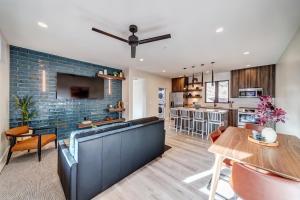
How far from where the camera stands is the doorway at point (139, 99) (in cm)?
652

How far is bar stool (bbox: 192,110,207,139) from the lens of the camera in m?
4.64

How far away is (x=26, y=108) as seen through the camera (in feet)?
10.8

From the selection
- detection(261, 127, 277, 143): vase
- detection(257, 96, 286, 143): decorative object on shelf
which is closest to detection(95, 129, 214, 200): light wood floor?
detection(261, 127, 277, 143): vase

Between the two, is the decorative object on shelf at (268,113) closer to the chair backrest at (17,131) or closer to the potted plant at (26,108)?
the chair backrest at (17,131)

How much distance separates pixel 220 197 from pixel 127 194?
131 cm

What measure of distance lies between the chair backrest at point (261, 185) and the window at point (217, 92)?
583 cm

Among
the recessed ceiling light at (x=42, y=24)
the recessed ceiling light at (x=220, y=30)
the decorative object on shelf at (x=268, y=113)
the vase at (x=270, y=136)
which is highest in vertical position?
the recessed ceiling light at (x=42, y=24)

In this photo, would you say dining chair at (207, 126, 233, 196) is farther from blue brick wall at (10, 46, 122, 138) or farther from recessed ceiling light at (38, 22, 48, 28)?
blue brick wall at (10, 46, 122, 138)

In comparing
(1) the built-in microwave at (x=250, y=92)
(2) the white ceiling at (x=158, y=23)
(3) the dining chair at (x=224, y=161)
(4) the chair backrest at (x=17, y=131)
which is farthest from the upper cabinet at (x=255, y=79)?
(4) the chair backrest at (x=17, y=131)

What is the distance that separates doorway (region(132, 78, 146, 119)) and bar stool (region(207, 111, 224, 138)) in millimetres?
3074

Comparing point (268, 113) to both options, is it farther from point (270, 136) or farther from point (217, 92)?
point (217, 92)

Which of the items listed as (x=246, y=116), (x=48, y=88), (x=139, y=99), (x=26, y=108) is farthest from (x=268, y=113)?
(x=139, y=99)

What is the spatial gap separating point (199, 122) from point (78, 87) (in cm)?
449

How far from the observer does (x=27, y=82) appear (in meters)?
3.50
